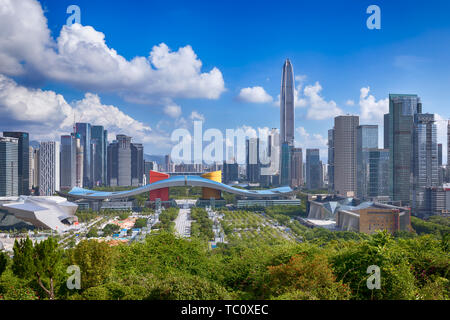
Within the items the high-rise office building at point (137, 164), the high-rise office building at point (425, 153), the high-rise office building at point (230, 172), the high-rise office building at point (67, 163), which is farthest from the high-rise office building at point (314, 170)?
the high-rise office building at point (67, 163)

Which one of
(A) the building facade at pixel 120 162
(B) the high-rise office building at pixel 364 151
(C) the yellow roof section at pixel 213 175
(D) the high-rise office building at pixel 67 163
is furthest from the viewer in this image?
(A) the building facade at pixel 120 162

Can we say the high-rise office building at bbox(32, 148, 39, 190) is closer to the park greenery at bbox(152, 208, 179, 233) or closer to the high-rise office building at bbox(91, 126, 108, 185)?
the high-rise office building at bbox(91, 126, 108, 185)

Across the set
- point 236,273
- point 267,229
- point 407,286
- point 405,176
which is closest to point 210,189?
point 267,229

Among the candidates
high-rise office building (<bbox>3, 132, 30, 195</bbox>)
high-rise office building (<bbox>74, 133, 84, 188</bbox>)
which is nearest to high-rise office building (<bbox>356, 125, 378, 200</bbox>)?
high-rise office building (<bbox>3, 132, 30, 195</bbox>)

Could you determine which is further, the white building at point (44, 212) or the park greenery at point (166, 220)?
the white building at point (44, 212)

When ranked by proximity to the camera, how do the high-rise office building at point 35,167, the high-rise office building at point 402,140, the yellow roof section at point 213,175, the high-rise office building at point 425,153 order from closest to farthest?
the high-rise office building at point 425,153, the high-rise office building at point 402,140, the yellow roof section at point 213,175, the high-rise office building at point 35,167

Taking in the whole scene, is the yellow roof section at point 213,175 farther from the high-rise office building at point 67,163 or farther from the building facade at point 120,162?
the high-rise office building at point 67,163
